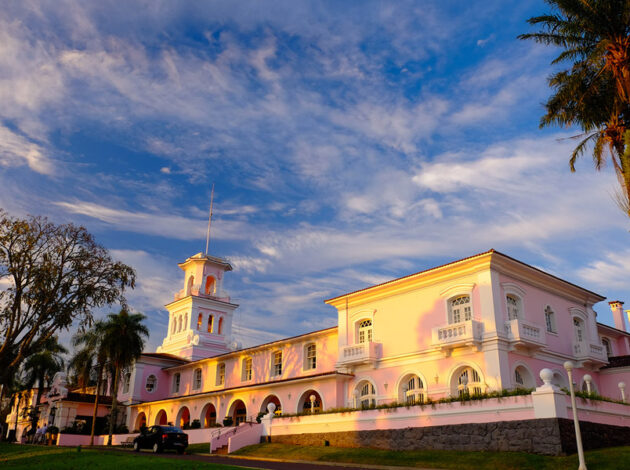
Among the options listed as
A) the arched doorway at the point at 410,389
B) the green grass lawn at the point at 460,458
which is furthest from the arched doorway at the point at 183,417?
the arched doorway at the point at 410,389

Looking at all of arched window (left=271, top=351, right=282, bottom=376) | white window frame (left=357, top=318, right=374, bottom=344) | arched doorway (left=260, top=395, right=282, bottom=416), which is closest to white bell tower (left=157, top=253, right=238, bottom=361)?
arched window (left=271, top=351, right=282, bottom=376)

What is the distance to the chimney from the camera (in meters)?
40.2

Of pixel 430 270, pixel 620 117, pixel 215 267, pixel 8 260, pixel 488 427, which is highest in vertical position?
pixel 215 267

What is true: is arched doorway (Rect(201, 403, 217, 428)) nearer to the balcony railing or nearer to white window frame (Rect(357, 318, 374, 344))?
white window frame (Rect(357, 318, 374, 344))

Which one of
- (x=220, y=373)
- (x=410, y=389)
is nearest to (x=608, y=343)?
(x=410, y=389)

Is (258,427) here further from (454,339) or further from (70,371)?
(70,371)

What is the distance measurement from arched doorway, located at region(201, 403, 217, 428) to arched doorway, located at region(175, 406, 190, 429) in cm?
187

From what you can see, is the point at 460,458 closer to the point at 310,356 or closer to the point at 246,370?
the point at 310,356

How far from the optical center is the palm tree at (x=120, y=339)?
42250mm

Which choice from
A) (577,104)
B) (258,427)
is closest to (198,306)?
(258,427)

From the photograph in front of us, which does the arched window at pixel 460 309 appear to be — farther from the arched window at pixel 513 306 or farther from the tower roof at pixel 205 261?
the tower roof at pixel 205 261

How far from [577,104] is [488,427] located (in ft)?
42.8

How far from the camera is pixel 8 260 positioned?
22297mm

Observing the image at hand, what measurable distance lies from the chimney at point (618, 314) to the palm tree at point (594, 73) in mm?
22151
